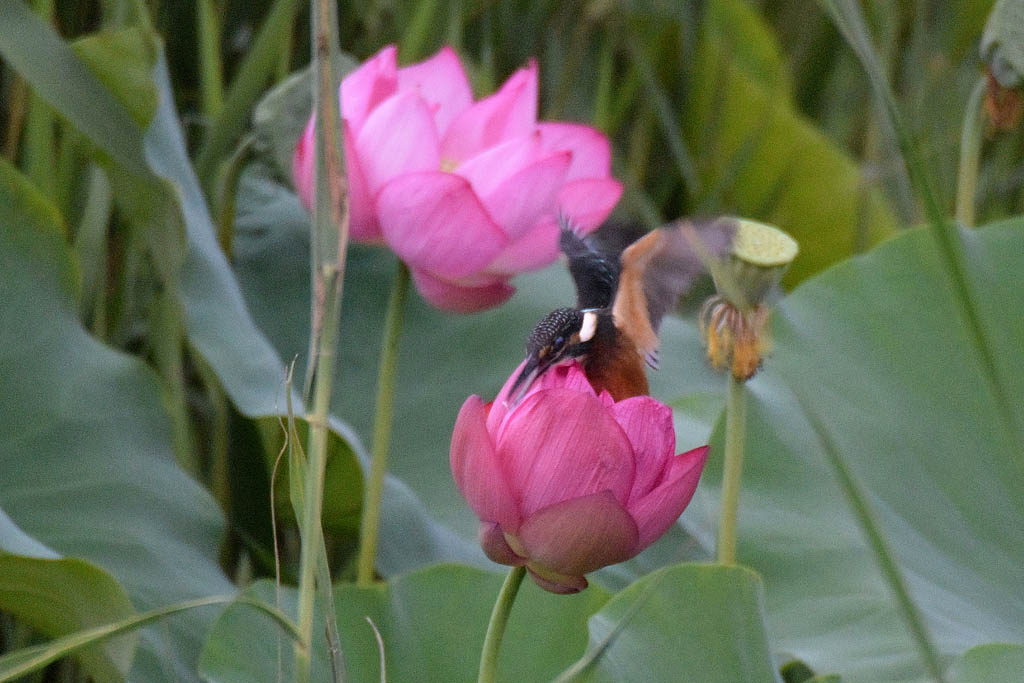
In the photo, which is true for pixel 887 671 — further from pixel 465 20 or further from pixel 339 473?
pixel 465 20

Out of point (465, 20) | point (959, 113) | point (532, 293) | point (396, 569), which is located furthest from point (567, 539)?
point (959, 113)

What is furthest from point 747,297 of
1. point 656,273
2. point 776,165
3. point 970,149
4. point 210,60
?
point 776,165

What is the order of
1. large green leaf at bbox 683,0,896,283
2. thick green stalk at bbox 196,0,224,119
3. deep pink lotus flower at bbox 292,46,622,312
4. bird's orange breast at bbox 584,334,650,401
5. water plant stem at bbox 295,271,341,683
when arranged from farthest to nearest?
large green leaf at bbox 683,0,896,283 < thick green stalk at bbox 196,0,224,119 < deep pink lotus flower at bbox 292,46,622,312 < bird's orange breast at bbox 584,334,650,401 < water plant stem at bbox 295,271,341,683

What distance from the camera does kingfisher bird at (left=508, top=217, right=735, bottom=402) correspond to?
39 cm

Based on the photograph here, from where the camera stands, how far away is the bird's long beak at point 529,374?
0.40 m

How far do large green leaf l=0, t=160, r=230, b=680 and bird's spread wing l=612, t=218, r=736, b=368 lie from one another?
0.31 metres

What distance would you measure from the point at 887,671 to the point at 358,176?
36 cm

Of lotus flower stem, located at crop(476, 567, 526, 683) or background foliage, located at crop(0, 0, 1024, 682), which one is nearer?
lotus flower stem, located at crop(476, 567, 526, 683)

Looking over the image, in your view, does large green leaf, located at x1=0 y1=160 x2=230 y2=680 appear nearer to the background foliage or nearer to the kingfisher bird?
the background foliage

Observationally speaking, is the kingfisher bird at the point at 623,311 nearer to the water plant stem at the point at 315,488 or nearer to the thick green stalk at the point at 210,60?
the water plant stem at the point at 315,488

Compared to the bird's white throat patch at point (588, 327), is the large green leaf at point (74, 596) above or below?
below

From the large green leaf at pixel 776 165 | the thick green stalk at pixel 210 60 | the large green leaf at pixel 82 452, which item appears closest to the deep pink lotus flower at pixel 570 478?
the large green leaf at pixel 82 452

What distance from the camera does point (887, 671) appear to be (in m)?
0.51

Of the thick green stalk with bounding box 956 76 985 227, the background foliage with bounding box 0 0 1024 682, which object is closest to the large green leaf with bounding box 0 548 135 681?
the background foliage with bounding box 0 0 1024 682
